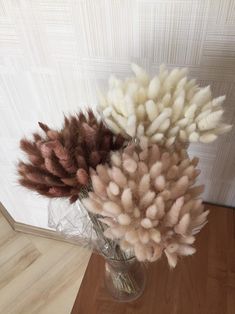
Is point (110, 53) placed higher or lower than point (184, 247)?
higher

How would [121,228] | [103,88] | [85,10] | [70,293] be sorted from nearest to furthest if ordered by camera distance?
[121,228] → [85,10] → [103,88] → [70,293]

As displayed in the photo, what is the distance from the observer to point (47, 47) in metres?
0.62

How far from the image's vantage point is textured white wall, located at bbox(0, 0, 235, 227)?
513mm

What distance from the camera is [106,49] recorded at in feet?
1.94

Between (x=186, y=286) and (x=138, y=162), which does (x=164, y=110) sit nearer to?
(x=138, y=162)

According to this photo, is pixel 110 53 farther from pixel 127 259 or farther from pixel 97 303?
pixel 97 303

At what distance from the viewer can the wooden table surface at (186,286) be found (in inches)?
25.4

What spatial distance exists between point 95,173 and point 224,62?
344 mm

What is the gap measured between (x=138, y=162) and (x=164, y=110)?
74 millimetres

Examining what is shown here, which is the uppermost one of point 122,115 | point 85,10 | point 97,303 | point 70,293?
point 85,10

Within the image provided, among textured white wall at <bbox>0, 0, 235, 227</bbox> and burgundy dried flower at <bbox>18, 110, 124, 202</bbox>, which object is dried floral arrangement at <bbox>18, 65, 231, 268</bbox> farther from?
textured white wall at <bbox>0, 0, 235, 227</bbox>

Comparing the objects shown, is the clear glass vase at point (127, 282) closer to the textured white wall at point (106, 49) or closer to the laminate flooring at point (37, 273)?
the textured white wall at point (106, 49)

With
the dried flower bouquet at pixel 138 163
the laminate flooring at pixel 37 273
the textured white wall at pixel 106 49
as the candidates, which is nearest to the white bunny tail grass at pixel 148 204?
the dried flower bouquet at pixel 138 163

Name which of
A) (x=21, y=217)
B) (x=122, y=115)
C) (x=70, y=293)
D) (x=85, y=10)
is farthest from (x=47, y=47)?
(x=70, y=293)
